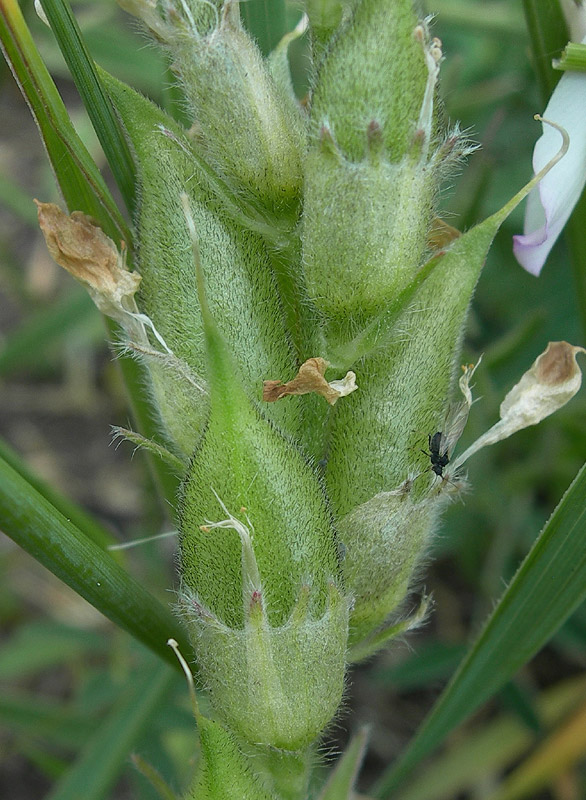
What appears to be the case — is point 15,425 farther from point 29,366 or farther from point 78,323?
point 78,323

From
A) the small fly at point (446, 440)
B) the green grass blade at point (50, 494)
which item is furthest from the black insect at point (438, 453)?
the green grass blade at point (50, 494)

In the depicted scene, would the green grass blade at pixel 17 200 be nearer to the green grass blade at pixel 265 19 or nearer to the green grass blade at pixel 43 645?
the green grass blade at pixel 43 645

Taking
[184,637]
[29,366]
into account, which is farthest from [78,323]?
[184,637]

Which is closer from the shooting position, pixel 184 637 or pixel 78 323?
pixel 184 637

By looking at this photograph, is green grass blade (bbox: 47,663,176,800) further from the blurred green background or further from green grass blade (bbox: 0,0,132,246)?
green grass blade (bbox: 0,0,132,246)

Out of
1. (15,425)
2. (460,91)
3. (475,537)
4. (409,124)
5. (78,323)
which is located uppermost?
(409,124)

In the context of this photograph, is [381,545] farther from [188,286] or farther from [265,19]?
[265,19]
